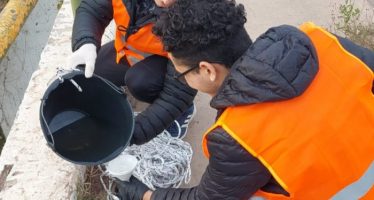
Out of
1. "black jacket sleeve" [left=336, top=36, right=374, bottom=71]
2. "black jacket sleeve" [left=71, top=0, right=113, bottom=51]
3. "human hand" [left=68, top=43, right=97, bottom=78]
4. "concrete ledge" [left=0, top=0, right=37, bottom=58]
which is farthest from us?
"concrete ledge" [left=0, top=0, right=37, bottom=58]

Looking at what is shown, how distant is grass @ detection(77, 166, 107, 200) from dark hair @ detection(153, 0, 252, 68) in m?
0.94

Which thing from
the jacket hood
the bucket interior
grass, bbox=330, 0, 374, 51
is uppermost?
the jacket hood

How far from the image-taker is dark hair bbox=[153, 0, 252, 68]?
Result: 1.65 m

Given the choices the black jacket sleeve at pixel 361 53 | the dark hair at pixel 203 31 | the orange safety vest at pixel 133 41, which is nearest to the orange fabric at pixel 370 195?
the black jacket sleeve at pixel 361 53

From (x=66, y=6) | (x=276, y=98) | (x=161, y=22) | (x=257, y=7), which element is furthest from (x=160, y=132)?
(x=257, y=7)

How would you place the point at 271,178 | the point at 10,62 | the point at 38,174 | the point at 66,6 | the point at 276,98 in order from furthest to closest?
the point at 10,62
the point at 66,6
the point at 38,174
the point at 271,178
the point at 276,98

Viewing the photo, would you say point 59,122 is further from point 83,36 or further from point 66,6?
point 66,6

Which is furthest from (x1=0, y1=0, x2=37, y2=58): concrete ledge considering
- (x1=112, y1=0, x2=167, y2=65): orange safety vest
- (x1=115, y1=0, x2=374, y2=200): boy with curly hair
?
(x1=115, y1=0, x2=374, y2=200): boy with curly hair

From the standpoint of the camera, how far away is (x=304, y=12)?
3764 mm

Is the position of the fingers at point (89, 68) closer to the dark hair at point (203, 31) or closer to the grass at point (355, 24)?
the dark hair at point (203, 31)

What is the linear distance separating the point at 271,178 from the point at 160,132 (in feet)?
2.69

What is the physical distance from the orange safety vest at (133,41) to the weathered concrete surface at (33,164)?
1.63ft

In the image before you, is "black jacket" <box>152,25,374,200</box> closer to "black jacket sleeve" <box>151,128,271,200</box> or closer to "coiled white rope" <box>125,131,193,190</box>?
"black jacket sleeve" <box>151,128,271,200</box>

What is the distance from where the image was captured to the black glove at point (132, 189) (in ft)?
7.32
